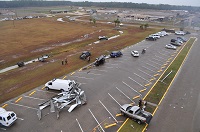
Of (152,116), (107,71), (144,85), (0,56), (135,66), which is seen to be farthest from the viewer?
(0,56)

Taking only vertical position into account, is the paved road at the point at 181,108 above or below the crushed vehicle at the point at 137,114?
below

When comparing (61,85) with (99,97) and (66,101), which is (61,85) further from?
(99,97)

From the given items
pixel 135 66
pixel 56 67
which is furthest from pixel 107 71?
pixel 56 67

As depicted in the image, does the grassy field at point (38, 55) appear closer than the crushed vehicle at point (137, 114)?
No

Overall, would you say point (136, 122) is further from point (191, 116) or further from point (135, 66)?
point (135, 66)

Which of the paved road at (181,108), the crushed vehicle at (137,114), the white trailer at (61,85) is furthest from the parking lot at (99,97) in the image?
the paved road at (181,108)

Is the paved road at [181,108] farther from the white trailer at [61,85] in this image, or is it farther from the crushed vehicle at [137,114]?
the white trailer at [61,85]

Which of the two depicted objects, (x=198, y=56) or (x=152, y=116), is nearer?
(x=152, y=116)
